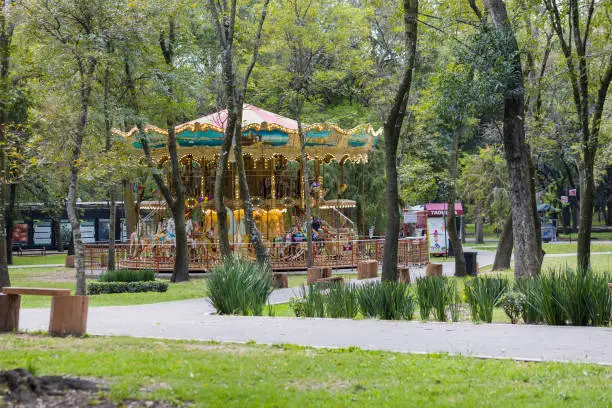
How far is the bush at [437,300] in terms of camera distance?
474 inches

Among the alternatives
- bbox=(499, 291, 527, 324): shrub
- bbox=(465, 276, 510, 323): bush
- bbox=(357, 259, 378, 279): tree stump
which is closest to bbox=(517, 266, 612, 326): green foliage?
bbox=(499, 291, 527, 324): shrub

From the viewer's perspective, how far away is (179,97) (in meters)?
22.8

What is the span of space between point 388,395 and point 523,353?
2654 millimetres

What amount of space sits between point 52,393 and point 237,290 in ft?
23.1

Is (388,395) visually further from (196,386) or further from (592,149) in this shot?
(592,149)

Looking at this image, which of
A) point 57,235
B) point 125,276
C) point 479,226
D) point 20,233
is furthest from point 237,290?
point 20,233

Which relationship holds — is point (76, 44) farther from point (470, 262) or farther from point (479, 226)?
point (479, 226)

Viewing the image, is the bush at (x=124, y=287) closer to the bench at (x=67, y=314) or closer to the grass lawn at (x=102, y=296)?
the grass lawn at (x=102, y=296)

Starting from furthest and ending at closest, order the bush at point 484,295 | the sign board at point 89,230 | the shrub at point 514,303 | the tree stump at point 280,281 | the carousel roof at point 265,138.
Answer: the sign board at point 89,230 → the carousel roof at point 265,138 → the tree stump at point 280,281 → the bush at point 484,295 → the shrub at point 514,303

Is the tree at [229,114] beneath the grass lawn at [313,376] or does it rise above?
above

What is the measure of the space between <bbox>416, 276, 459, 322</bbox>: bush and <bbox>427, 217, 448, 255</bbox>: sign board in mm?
25074

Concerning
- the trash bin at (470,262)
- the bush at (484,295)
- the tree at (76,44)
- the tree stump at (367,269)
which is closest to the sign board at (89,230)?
the tree stump at (367,269)

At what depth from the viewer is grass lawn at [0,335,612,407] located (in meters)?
6.46

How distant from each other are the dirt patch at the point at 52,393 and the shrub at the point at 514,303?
6.58 metres
